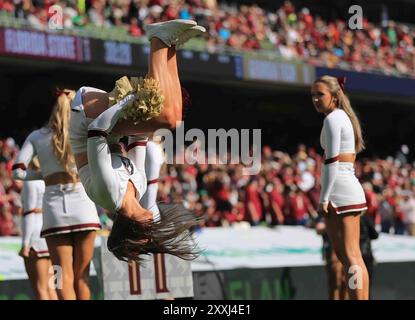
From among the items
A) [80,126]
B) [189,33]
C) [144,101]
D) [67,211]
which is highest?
[189,33]

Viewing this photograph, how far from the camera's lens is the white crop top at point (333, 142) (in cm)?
768

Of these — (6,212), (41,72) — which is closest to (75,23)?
(41,72)

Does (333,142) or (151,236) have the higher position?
(333,142)

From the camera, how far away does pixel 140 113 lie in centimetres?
554

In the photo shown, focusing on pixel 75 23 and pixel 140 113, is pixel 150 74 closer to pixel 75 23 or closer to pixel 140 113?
pixel 140 113

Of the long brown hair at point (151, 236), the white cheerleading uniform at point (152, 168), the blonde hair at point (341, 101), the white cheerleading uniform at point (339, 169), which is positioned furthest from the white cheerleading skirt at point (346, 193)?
the long brown hair at point (151, 236)

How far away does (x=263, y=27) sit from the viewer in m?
27.2

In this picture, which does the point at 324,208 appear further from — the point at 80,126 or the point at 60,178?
the point at 80,126

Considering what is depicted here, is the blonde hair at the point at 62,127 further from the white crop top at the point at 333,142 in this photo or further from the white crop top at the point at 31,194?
the white crop top at the point at 333,142

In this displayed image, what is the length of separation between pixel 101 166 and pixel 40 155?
7.74 ft

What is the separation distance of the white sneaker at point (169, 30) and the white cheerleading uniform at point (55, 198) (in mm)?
2387

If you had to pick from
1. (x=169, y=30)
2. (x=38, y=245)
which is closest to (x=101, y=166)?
(x=169, y=30)

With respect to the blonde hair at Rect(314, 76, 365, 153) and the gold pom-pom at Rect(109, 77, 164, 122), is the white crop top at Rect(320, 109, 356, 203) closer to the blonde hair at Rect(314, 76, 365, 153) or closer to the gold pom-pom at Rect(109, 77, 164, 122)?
the blonde hair at Rect(314, 76, 365, 153)
